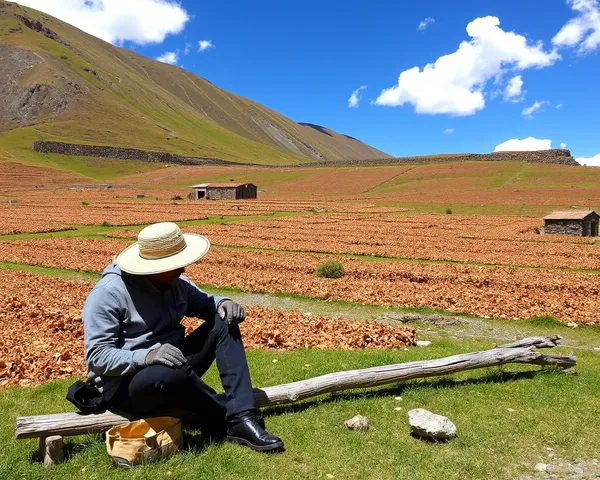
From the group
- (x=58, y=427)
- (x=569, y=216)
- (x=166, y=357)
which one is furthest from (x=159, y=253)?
(x=569, y=216)

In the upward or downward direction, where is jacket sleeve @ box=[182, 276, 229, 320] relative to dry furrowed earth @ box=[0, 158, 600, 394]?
upward

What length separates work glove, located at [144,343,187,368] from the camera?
5680mm

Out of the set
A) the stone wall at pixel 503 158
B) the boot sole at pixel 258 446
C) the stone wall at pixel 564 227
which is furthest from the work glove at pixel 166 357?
the stone wall at pixel 503 158

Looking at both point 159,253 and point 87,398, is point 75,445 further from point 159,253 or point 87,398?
point 159,253

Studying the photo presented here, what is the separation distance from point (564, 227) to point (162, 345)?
4184 centimetres

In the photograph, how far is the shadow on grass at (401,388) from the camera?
25.8 feet

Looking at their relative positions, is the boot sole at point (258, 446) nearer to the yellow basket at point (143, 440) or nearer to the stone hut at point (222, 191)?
the yellow basket at point (143, 440)

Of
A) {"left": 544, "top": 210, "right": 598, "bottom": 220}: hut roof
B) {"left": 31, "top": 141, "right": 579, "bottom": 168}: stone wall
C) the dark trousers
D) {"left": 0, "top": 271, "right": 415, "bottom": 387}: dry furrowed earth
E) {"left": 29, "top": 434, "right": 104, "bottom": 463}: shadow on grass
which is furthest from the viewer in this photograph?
{"left": 31, "top": 141, "right": 579, "bottom": 168}: stone wall

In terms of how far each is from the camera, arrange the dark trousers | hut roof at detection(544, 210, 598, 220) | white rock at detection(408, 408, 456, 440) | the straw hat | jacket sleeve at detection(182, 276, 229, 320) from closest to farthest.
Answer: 1. the dark trousers
2. the straw hat
3. white rock at detection(408, 408, 456, 440)
4. jacket sleeve at detection(182, 276, 229, 320)
5. hut roof at detection(544, 210, 598, 220)

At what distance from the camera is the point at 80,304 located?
16359 mm

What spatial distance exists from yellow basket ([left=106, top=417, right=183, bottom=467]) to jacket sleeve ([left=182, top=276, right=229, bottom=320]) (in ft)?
4.91

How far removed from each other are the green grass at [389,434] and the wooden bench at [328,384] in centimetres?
23

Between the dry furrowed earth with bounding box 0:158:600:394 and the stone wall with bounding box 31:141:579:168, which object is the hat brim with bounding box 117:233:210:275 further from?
the stone wall with bounding box 31:141:579:168

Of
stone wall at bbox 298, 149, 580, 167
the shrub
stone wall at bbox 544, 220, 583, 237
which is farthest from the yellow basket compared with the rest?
stone wall at bbox 298, 149, 580, 167
